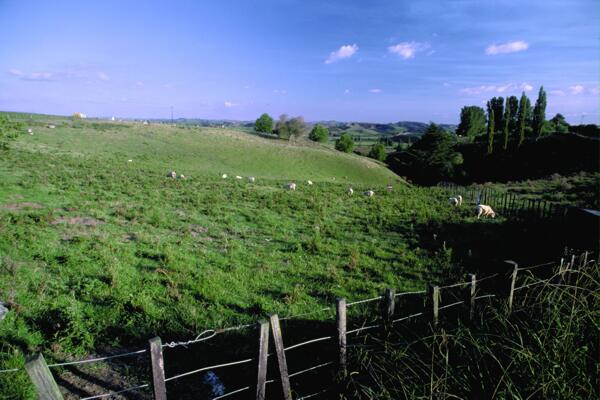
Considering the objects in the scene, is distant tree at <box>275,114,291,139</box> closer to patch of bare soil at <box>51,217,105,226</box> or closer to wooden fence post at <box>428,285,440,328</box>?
patch of bare soil at <box>51,217,105,226</box>

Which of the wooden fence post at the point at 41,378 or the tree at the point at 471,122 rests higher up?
the tree at the point at 471,122

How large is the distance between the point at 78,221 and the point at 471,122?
396ft

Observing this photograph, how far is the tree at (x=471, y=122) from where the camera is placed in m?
109

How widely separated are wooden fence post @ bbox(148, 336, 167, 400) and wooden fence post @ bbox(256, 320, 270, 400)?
1125 millimetres

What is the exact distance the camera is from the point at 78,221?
1256 cm

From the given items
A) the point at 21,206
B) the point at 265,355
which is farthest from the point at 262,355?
the point at 21,206

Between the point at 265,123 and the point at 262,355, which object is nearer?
the point at 262,355

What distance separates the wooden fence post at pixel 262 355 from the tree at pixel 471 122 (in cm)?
12152

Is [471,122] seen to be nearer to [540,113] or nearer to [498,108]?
[498,108]

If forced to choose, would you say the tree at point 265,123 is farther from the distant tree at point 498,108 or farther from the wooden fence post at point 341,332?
the wooden fence post at point 341,332

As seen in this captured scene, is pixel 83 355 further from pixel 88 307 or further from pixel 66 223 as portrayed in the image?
pixel 66 223

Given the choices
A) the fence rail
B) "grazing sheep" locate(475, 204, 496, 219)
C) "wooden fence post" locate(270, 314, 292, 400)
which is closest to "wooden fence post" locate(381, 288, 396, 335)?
the fence rail

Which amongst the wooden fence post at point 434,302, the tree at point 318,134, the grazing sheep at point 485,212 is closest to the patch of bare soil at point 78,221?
the wooden fence post at point 434,302

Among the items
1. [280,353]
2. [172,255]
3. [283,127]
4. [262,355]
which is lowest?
[172,255]
